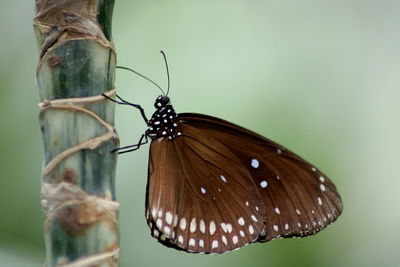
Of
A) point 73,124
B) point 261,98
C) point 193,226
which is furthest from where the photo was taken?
point 261,98

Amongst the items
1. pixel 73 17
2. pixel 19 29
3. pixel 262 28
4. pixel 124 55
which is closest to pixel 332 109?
pixel 262 28

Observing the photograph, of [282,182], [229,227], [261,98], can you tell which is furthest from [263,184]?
[261,98]

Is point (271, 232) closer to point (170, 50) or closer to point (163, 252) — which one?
point (163, 252)

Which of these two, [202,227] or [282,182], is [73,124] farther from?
[282,182]

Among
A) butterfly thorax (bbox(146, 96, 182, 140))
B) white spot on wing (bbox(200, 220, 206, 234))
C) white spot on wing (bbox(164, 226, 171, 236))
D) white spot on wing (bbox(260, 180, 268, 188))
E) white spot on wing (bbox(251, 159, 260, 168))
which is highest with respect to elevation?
butterfly thorax (bbox(146, 96, 182, 140))

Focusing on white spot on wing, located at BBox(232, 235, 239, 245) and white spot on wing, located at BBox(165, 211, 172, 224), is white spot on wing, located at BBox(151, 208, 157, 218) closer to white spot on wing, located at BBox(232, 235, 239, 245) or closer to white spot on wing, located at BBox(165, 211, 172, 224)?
white spot on wing, located at BBox(165, 211, 172, 224)

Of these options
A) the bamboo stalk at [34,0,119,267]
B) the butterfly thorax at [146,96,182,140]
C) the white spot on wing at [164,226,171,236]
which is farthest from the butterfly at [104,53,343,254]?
the bamboo stalk at [34,0,119,267]

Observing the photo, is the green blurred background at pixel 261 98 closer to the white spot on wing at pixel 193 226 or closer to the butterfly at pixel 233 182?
the butterfly at pixel 233 182

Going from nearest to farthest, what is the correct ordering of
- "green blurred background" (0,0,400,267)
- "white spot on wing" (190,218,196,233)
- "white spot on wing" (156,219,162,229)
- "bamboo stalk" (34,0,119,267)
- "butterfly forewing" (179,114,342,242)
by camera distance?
"bamboo stalk" (34,0,119,267), "white spot on wing" (156,219,162,229), "white spot on wing" (190,218,196,233), "butterfly forewing" (179,114,342,242), "green blurred background" (0,0,400,267)
